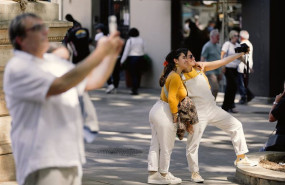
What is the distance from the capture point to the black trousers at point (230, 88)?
50.8ft

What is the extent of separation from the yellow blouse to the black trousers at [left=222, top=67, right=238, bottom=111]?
23.2 feet

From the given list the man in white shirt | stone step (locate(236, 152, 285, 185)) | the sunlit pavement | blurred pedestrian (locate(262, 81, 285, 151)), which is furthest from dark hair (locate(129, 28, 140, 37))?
→ the man in white shirt

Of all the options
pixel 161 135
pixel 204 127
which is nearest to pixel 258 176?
pixel 204 127

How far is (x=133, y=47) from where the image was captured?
1902cm

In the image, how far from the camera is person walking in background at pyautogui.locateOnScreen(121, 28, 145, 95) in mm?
18984

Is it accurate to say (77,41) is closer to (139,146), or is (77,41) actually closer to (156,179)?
(139,146)

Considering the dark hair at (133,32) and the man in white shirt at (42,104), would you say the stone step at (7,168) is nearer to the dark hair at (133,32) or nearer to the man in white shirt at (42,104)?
the man in white shirt at (42,104)

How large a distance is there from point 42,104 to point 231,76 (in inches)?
464

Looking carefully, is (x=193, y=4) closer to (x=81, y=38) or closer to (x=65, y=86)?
(x=81, y=38)

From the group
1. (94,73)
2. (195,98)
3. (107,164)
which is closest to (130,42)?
(107,164)

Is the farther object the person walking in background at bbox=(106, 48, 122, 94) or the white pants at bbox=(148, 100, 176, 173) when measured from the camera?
the person walking in background at bbox=(106, 48, 122, 94)

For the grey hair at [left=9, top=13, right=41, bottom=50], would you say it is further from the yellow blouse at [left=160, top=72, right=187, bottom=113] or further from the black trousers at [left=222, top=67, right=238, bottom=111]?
the black trousers at [left=222, top=67, right=238, bottom=111]

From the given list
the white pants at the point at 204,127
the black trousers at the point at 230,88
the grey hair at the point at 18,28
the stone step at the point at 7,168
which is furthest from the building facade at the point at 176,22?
the grey hair at the point at 18,28

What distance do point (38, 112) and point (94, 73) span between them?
17.0 inches
